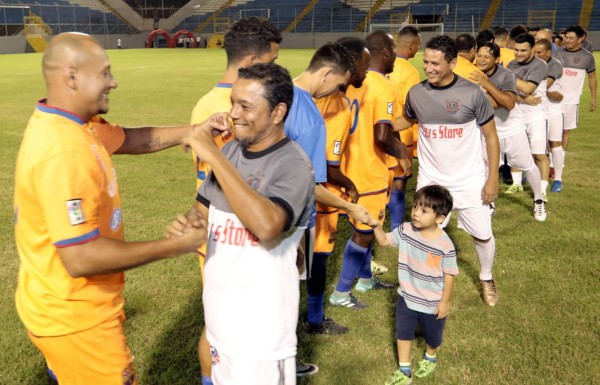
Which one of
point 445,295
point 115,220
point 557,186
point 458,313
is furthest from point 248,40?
point 557,186

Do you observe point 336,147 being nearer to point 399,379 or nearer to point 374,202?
point 374,202

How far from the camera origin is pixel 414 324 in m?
3.90

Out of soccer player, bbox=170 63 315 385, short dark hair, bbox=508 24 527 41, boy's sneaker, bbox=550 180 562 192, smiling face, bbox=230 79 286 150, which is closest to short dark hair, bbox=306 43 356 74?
soccer player, bbox=170 63 315 385

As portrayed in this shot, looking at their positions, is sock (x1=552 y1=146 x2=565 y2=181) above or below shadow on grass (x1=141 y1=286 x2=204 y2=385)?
above

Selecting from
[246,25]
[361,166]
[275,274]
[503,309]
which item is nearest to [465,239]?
[503,309]

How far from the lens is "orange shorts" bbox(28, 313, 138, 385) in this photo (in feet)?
7.71

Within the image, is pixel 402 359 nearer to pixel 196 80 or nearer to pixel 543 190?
pixel 543 190

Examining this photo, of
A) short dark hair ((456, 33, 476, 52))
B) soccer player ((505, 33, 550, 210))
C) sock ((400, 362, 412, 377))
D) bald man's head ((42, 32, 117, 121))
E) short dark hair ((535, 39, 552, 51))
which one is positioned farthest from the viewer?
short dark hair ((535, 39, 552, 51))

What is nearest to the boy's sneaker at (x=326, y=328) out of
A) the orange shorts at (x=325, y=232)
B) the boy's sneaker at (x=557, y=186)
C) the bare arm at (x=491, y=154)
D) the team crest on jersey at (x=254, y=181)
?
the orange shorts at (x=325, y=232)

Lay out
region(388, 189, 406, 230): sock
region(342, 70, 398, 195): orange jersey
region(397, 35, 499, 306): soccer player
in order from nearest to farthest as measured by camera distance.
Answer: region(397, 35, 499, 306): soccer player
region(342, 70, 398, 195): orange jersey
region(388, 189, 406, 230): sock

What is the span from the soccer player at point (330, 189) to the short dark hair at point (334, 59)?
0.46 meters

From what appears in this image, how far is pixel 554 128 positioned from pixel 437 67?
199 inches

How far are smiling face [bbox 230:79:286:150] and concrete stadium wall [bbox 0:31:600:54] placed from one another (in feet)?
132

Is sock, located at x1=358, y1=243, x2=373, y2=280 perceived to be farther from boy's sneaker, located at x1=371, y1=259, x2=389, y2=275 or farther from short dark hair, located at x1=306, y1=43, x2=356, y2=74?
short dark hair, located at x1=306, y1=43, x2=356, y2=74
